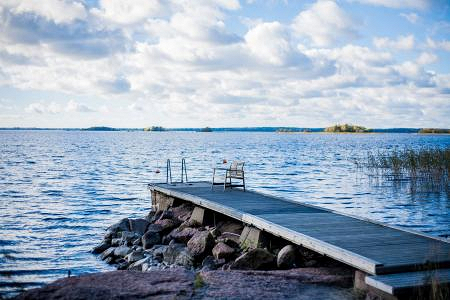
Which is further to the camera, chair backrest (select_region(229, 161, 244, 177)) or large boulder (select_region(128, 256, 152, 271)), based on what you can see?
chair backrest (select_region(229, 161, 244, 177))

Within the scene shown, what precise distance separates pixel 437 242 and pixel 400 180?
19.6 metres

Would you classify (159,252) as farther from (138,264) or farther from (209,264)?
(209,264)

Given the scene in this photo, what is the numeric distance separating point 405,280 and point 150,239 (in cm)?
736

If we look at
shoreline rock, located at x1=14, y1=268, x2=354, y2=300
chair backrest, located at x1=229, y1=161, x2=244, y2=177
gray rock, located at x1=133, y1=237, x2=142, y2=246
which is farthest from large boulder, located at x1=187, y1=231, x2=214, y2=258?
chair backrest, located at x1=229, y1=161, x2=244, y2=177

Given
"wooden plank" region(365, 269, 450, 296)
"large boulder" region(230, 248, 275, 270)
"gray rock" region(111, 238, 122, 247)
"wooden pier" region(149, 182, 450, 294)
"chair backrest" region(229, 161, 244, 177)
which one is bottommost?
"gray rock" region(111, 238, 122, 247)

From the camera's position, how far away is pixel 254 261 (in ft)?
27.6

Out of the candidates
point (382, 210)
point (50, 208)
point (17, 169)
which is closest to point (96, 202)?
point (50, 208)

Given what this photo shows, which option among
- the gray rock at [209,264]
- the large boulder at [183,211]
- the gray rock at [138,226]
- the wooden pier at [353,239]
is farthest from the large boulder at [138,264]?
the large boulder at [183,211]

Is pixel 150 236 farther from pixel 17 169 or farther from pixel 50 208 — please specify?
pixel 17 169

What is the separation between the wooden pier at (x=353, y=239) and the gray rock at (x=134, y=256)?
2069 millimetres

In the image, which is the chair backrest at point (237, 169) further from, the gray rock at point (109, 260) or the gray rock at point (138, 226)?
the gray rock at point (109, 260)

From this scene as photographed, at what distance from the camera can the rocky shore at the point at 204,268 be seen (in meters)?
6.29

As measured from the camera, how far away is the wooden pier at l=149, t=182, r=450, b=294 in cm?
652

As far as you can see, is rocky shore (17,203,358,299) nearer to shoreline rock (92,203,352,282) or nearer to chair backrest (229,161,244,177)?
shoreline rock (92,203,352,282)
